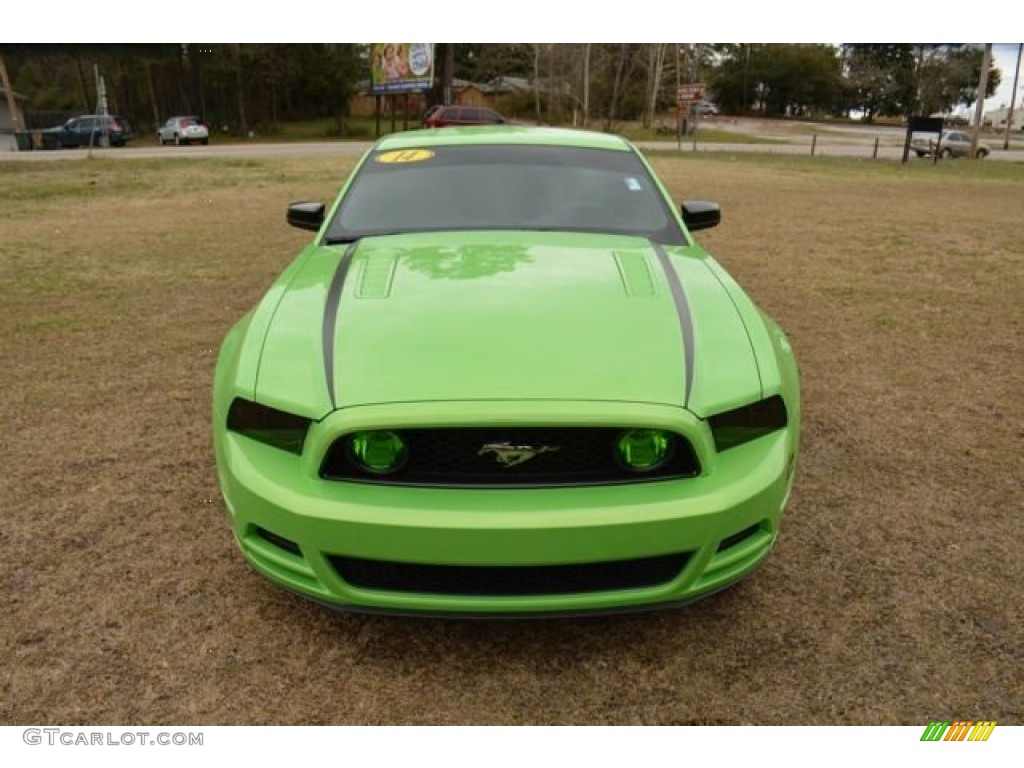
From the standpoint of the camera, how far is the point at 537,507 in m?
2.03

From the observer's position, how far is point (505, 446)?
82.8 inches

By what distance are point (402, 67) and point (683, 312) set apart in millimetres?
42798

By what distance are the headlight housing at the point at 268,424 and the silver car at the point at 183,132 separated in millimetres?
38605

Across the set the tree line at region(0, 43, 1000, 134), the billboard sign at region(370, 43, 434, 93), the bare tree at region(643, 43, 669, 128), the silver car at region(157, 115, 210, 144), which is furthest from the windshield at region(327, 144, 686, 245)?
the bare tree at region(643, 43, 669, 128)

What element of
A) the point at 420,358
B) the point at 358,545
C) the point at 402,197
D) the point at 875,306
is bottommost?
the point at 875,306

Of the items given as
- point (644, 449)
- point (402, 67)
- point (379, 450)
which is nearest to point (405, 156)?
point (379, 450)

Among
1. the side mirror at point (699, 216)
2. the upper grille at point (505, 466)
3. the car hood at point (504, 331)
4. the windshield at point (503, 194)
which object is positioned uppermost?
the windshield at point (503, 194)

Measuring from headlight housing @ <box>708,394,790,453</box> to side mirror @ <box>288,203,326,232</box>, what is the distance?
243 cm

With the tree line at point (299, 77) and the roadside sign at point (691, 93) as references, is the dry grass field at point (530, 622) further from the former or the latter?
the tree line at point (299, 77)

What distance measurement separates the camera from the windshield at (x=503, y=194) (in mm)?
3430
